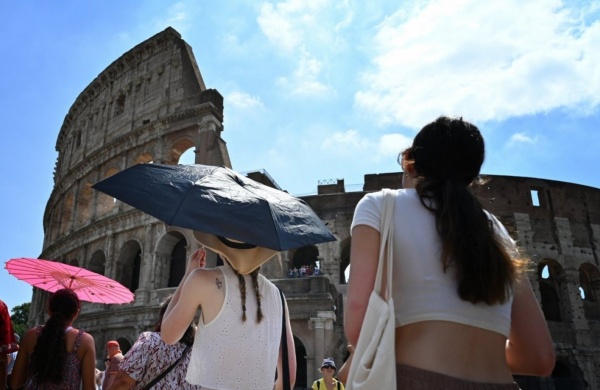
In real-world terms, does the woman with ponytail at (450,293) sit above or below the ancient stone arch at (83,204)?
below

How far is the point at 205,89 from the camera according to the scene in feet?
70.1

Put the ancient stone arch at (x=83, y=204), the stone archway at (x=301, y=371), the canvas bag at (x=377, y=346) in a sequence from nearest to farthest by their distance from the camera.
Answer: the canvas bag at (x=377, y=346) → the stone archway at (x=301, y=371) → the ancient stone arch at (x=83, y=204)

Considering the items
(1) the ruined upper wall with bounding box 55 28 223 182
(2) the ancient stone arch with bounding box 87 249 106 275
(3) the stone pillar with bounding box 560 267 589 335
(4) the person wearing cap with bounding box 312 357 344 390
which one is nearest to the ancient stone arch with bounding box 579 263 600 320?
(3) the stone pillar with bounding box 560 267 589 335

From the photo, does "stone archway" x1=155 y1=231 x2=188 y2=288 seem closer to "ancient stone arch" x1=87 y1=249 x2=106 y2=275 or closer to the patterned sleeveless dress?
"ancient stone arch" x1=87 y1=249 x2=106 y2=275

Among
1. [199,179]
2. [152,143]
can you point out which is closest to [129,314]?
[152,143]

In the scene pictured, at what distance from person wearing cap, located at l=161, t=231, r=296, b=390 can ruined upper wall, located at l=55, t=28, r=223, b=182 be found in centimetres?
1810

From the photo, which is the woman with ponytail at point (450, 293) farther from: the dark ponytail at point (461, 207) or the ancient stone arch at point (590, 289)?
the ancient stone arch at point (590, 289)

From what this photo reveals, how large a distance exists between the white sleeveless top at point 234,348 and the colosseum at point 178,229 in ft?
41.7

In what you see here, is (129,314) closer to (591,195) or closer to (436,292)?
(436,292)

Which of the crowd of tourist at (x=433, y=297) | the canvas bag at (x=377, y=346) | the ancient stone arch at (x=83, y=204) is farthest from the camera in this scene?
the ancient stone arch at (x=83, y=204)

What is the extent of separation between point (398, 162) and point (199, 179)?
116cm

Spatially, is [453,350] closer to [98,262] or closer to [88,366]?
[88,366]

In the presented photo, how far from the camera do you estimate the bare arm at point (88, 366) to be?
3441 mm

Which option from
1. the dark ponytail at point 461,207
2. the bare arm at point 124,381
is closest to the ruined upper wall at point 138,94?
the bare arm at point 124,381
